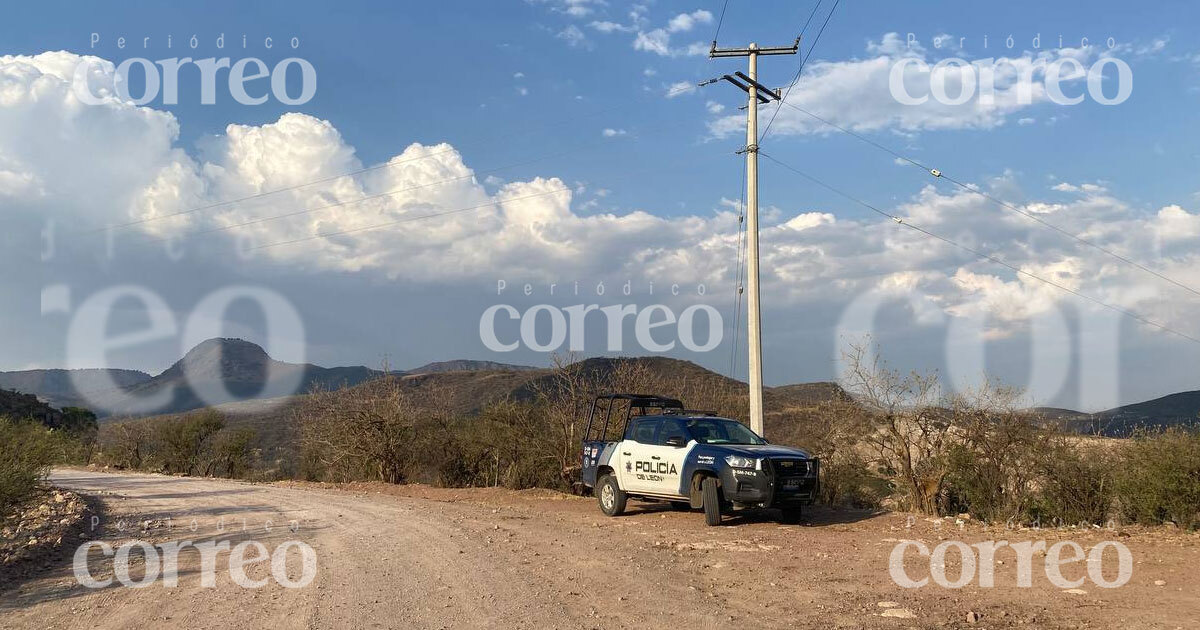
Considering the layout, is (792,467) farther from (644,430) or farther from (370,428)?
(370,428)

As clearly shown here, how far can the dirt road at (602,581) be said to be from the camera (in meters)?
7.53

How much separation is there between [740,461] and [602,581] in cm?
460

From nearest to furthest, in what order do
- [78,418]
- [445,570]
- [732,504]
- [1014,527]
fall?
[445,570]
[1014,527]
[732,504]
[78,418]

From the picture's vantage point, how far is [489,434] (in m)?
24.6

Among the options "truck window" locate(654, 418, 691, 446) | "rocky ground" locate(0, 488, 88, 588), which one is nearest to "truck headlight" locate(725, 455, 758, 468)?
"truck window" locate(654, 418, 691, 446)

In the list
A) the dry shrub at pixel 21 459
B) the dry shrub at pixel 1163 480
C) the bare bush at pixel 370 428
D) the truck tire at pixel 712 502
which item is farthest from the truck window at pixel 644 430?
the bare bush at pixel 370 428

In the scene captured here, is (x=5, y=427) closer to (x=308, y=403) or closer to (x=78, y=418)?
(x=308, y=403)

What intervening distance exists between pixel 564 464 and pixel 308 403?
32.9 feet

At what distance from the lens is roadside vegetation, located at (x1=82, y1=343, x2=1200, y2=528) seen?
13.0m

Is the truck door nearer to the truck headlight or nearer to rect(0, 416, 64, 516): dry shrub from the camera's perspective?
the truck headlight

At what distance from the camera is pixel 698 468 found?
13.8 meters

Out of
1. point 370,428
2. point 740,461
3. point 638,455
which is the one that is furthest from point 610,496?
point 370,428

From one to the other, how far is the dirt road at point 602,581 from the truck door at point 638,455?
0.64 m

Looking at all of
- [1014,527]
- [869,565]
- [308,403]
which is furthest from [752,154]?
[308,403]
